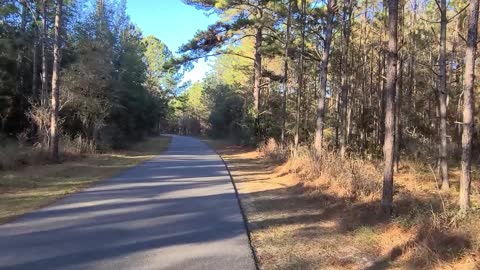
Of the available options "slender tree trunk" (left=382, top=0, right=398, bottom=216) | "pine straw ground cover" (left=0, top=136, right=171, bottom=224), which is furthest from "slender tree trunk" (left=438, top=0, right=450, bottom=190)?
"pine straw ground cover" (left=0, top=136, right=171, bottom=224)

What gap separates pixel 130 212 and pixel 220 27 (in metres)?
24.4

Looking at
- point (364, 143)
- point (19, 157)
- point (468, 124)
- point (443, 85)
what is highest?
point (443, 85)

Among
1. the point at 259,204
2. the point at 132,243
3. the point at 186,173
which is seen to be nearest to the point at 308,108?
the point at 186,173

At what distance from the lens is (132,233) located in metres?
7.95

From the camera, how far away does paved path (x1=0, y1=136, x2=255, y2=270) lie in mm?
6270

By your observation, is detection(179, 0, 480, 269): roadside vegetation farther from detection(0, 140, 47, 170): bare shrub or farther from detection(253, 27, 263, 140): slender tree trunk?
detection(0, 140, 47, 170): bare shrub

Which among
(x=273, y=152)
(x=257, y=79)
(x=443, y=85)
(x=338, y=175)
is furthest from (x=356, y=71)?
(x=338, y=175)

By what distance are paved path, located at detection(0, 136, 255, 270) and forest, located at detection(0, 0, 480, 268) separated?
317cm

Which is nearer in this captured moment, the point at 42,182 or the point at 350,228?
the point at 350,228

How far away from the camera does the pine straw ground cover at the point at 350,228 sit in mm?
6242

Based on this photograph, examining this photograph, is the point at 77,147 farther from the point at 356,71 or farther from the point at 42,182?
the point at 356,71

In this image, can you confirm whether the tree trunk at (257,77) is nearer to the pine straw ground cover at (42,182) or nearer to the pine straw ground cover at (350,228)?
the pine straw ground cover at (42,182)

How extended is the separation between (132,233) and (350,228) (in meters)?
3.68

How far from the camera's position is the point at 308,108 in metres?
31.8
